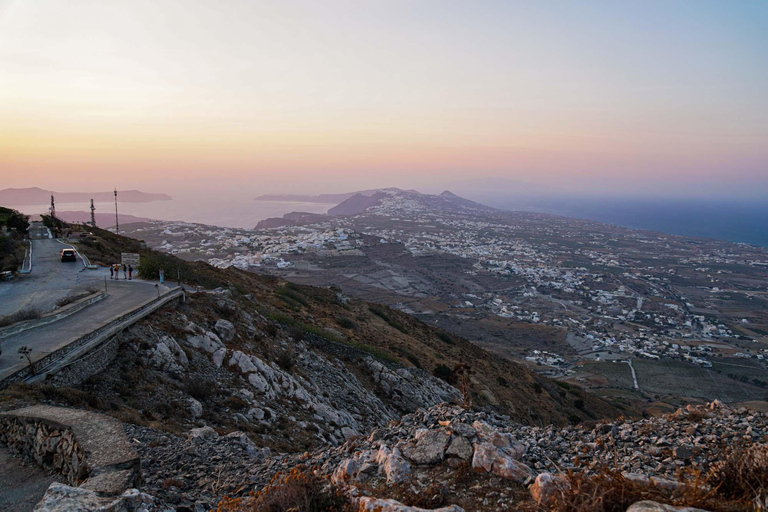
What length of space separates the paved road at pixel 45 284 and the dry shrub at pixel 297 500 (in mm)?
11384

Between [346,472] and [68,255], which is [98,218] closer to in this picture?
[68,255]

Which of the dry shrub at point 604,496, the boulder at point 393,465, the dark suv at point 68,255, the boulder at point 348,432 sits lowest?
the boulder at point 348,432

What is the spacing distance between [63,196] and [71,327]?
505ft

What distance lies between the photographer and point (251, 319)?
43.6ft

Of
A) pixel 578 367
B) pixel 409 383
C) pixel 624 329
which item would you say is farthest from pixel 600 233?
pixel 409 383

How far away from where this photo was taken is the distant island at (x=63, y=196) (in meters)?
101

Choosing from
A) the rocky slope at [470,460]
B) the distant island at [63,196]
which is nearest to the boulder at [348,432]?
the rocky slope at [470,460]

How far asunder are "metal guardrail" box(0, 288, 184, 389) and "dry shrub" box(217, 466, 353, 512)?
579 centimetres

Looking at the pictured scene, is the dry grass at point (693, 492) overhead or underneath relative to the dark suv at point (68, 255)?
overhead

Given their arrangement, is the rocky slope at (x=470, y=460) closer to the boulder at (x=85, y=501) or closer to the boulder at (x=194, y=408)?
the boulder at (x=85, y=501)

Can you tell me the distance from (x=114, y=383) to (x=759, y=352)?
61526 mm

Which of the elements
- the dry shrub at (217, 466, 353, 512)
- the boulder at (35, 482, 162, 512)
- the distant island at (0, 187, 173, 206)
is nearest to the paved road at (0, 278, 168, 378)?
the boulder at (35, 482, 162, 512)

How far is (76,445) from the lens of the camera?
477cm

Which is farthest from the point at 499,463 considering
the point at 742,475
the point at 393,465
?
the point at 742,475
